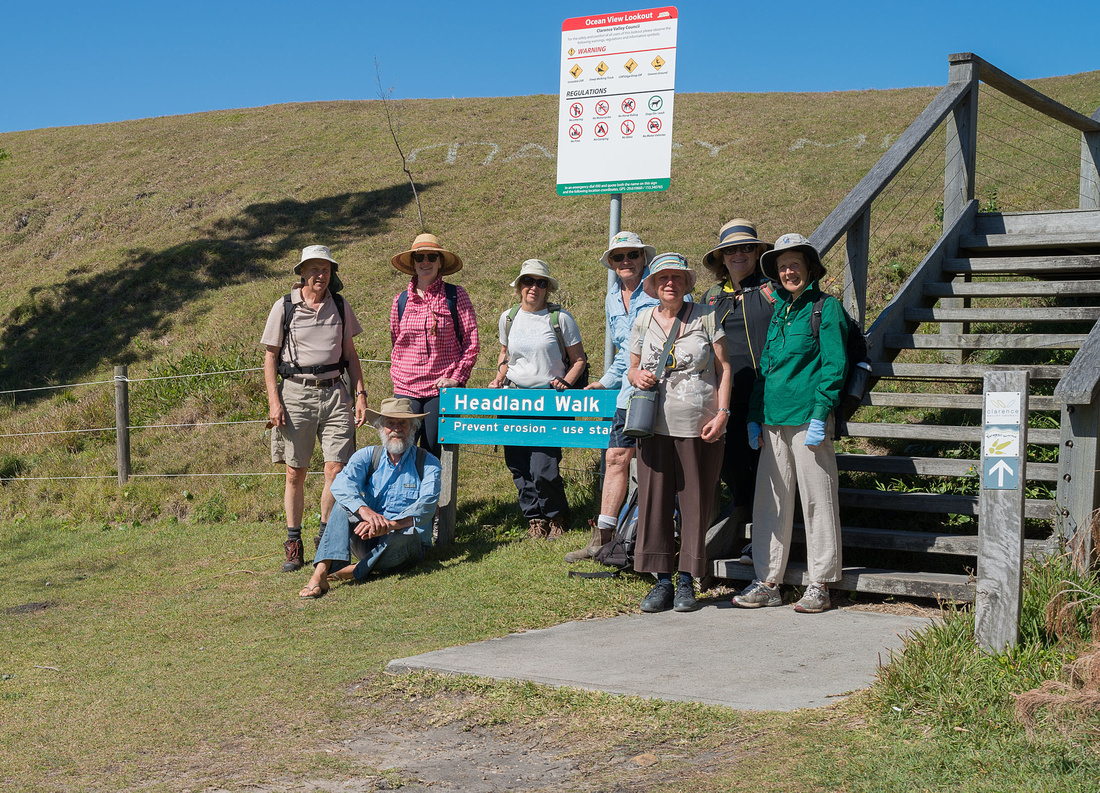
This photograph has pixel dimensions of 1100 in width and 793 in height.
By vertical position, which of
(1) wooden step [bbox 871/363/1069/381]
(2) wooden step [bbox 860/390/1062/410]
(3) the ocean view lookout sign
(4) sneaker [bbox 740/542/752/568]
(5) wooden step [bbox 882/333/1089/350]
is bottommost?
(4) sneaker [bbox 740/542/752/568]

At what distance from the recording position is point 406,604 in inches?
251

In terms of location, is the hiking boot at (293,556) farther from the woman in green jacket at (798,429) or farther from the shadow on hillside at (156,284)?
the shadow on hillside at (156,284)

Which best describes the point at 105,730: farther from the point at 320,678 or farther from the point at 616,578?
the point at 616,578

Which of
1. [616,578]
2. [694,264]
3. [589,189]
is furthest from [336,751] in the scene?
[694,264]

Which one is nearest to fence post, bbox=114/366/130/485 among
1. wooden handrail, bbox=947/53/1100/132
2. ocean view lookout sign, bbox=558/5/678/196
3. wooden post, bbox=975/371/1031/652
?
ocean view lookout sign, bbox=558/5/678/196

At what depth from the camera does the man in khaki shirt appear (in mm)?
7453

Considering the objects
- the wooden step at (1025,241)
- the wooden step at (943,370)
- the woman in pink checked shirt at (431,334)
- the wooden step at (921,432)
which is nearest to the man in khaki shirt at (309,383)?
the woman in pink checked shirt at (431,334)

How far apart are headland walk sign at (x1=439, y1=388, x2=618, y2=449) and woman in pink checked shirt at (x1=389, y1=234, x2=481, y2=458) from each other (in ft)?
0.44

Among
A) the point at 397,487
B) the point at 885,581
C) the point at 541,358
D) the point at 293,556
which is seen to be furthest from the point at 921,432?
the point at 293,556

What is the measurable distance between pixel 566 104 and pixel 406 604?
12.1 ft

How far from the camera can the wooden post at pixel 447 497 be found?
793 centimetres

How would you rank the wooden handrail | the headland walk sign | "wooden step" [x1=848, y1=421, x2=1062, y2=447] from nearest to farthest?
"wooden step" [x1=848, y1=421, x2=1062, y2=447] → the headland walk sign → the wooden handrail

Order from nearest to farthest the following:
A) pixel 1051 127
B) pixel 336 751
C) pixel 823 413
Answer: pixel 336 751 < pixel 823 413 < pixel 1051 127

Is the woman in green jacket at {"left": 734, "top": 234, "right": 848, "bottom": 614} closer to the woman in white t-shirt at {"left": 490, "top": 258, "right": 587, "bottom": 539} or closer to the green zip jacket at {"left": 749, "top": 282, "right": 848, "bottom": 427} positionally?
the green zip jacket at {"left": 749, "top": 282, "right": 848, "bottom": 427}
